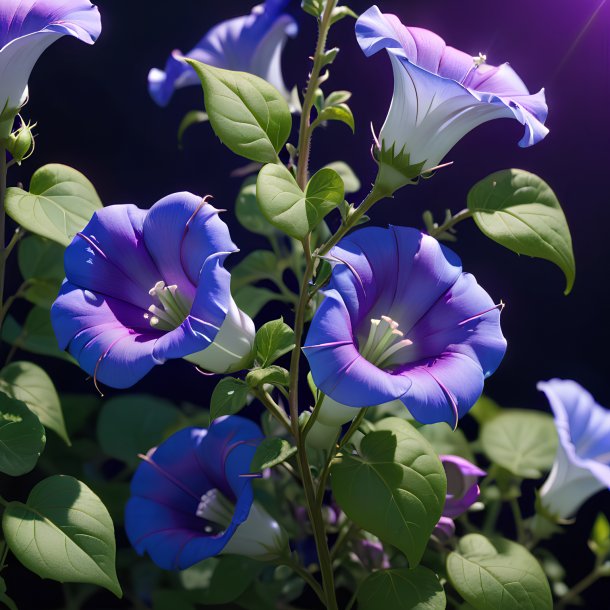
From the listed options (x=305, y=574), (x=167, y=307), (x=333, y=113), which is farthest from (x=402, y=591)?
(x=333, y=113)

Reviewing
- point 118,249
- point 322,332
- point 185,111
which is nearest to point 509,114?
point 322,332

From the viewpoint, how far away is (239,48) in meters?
1.02

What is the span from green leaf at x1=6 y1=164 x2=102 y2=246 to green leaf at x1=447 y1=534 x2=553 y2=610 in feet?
1.59

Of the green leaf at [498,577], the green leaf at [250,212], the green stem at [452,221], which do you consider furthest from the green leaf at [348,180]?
the green leaf at [498,577]

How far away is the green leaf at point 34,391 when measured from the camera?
2.86ft

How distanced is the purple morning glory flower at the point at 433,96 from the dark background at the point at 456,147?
51 centimetres

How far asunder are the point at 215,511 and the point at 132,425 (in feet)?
0.99

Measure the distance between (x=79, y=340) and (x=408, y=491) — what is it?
298mm

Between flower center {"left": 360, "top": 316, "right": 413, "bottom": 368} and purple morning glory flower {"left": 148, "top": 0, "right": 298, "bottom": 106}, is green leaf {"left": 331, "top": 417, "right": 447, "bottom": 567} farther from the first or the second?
purple morning glory flower {"left": 148, "top": 0, "right": 298, "bottom": 106}

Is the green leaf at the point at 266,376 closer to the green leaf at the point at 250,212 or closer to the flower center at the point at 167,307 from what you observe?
the flower center at the point at 167,307

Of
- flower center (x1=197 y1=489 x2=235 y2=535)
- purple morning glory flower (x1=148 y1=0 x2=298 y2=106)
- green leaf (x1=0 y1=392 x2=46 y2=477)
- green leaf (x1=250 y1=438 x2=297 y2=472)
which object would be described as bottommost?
flower center (x1=197 y1=489 x2=235 y2=535)

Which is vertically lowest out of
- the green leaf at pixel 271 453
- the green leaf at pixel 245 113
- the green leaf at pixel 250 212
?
the green leaf at pixel 271 453

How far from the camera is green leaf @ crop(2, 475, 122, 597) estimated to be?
67 centimetres

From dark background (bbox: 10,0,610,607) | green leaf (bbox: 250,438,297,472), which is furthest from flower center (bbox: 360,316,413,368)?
dark background (bbox: 10,0,610,607)
